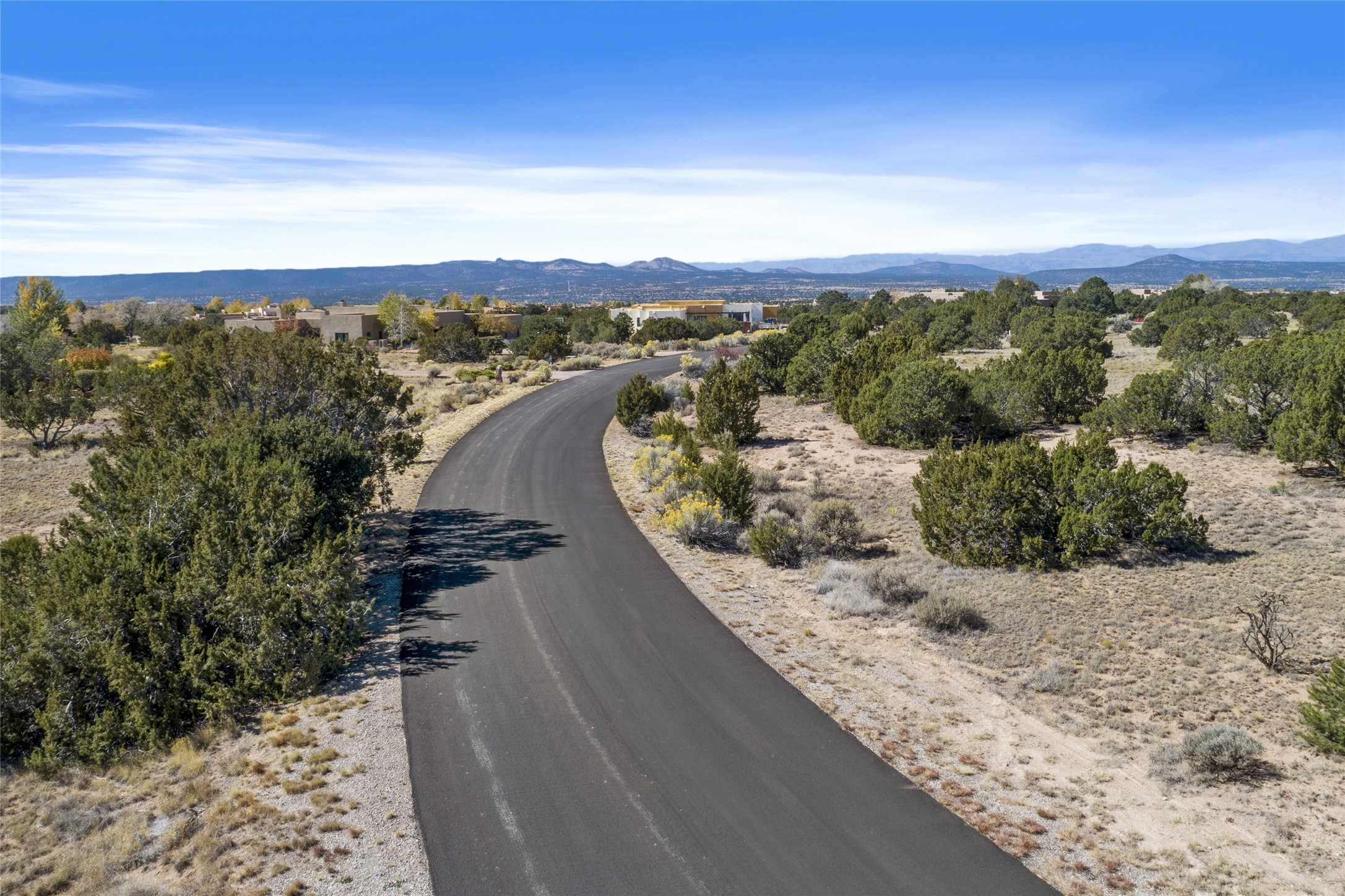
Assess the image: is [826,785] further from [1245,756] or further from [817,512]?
[817,512]

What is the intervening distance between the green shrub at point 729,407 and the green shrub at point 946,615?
2024 centimetres

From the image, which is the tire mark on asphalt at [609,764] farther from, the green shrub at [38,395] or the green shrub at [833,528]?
the green shrub at [38,395]

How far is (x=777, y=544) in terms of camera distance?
2148 centimetres

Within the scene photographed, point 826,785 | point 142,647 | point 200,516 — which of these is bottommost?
point 826,785

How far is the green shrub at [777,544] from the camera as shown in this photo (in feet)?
70.4

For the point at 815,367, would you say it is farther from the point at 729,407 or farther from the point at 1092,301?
the point at 1092,301

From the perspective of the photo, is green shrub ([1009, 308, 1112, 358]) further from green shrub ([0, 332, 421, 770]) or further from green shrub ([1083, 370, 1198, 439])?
green shrub ([0, 332, 421, 770])

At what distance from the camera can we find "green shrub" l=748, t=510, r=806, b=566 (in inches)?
845

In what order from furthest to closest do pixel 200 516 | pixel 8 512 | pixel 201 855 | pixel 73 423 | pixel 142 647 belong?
pixel 73 423, pixel 8 512, pixel 200 516, pixel 142 647, pixel 201 855

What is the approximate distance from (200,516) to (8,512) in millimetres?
21438

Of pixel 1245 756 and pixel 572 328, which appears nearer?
pixel 1245 756

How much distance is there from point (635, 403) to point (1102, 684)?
98.5 feet

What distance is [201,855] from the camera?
9.63 m

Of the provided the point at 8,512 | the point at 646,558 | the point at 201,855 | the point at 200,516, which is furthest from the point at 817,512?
the point at 8,512
